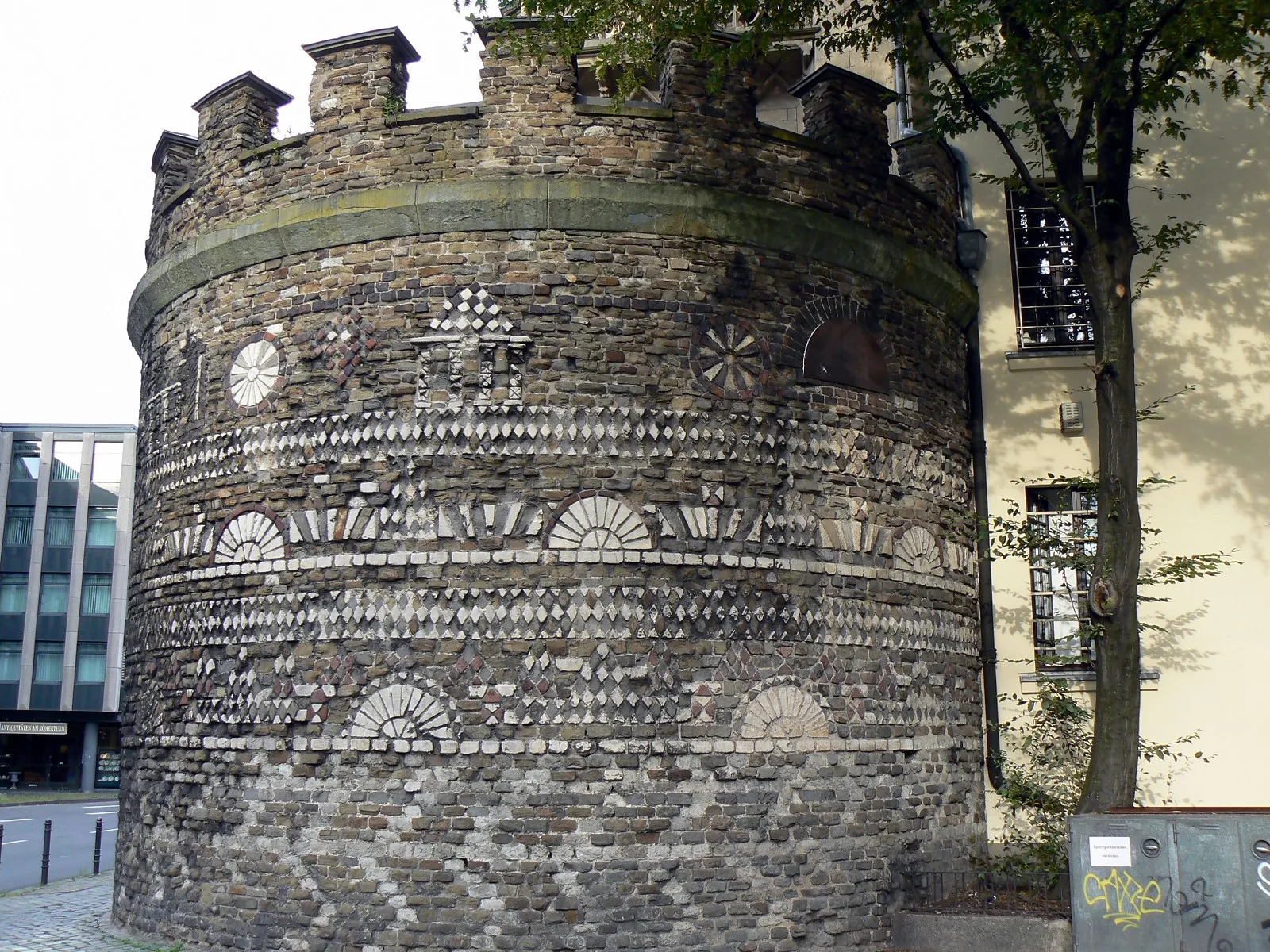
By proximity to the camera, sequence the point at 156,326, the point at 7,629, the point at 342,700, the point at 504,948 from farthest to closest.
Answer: the point at 7,629 < the point at 156,326 < the point at 342,700 < the point at 504,948

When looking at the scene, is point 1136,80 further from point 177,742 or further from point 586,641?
point 177,742

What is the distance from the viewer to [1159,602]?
1173 cm

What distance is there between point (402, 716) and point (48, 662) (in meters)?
41.1

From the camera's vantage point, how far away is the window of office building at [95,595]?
4491 cm

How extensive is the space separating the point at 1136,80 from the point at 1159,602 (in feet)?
16.5

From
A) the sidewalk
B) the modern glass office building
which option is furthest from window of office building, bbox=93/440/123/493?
the sidewalk

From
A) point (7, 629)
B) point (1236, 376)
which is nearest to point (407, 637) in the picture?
point (1236, 376)

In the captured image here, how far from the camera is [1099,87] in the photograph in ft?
31.8

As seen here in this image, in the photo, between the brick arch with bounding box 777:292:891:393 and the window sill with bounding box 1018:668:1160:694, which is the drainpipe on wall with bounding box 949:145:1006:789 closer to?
the window sill with bounding box 1018:668:1160:694

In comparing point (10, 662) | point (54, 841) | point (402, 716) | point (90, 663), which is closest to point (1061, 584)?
point (402, 716)

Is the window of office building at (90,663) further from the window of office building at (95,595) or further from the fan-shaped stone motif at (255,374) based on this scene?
the fan-shaped stone motif at (255,374)

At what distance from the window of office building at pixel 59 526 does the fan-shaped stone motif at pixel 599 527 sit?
41.7 metres

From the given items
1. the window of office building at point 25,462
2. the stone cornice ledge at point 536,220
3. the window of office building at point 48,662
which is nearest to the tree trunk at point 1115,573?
the stone cornice ledge at point 536,220

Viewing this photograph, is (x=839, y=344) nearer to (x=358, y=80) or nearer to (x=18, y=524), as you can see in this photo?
(x=358, y=80)
